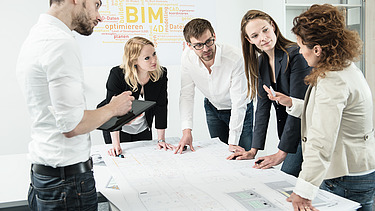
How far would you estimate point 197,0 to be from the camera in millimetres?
3998

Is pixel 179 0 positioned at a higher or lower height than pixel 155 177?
higher

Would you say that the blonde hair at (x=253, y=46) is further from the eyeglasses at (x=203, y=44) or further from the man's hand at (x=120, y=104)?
the man's hand at (x=120, y=104)

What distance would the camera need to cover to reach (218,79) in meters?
2.42

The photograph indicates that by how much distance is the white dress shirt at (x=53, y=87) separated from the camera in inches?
41.3

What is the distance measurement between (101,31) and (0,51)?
3.22ft

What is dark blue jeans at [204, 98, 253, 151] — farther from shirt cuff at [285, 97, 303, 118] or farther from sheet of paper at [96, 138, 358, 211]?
shirt cuff at [285, 97, 303, 118]

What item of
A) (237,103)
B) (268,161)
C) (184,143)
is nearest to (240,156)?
(268,161)

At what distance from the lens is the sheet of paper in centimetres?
121

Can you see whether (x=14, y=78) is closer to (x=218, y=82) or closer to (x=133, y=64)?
(x=133, y=64)

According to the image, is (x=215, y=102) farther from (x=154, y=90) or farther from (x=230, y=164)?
(x=230, y=164)

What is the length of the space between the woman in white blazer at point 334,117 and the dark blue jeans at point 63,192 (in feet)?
2.26

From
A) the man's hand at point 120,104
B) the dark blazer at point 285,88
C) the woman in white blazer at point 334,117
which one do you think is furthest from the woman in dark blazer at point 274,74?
the man's hand at point 120,104

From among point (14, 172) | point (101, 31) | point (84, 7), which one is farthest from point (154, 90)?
point (101, 31)

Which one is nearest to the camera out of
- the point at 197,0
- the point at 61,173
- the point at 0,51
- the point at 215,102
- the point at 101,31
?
the point at 61,173
